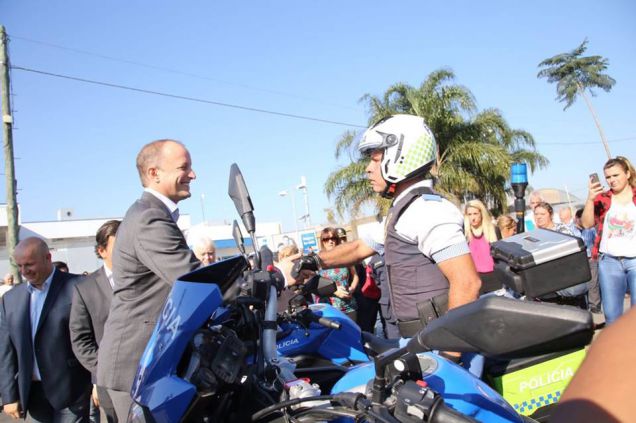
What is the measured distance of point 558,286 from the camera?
5.73 feet

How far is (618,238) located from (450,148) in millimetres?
15994

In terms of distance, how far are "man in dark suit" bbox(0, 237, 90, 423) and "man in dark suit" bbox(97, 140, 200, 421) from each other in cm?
176

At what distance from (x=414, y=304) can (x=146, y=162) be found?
168 centimetres

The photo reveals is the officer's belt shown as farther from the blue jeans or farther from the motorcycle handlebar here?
the blue jeans

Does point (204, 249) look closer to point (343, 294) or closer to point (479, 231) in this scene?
point (343, 294)

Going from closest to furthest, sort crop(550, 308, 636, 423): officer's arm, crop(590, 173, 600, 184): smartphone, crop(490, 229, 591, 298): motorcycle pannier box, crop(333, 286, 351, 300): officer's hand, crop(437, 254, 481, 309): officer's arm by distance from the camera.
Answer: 1. crop(550, 308, 636, 423): officer's arm
2. crop(490, 229, 591, 298): motorcycle pannier box
3. crop(437, 254, 481, 309): officer's arm
4. crop(590, 173, 600, 184): smartphone
5. crop(333, 286, 351, 300): officer's hand

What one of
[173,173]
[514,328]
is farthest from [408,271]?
[514,328]

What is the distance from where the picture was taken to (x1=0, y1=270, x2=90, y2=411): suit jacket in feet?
12.7

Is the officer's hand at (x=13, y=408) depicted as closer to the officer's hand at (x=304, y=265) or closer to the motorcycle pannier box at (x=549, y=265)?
the officer's hand at (x=304, y=265)

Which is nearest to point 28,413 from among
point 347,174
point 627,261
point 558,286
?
point 558,286

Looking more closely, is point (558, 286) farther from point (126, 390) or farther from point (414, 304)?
point (126, 390)

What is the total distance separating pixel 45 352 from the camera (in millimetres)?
3881

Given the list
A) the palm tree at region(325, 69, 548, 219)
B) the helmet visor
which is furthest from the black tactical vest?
the palm tree at region(325, 69, 548, 219)

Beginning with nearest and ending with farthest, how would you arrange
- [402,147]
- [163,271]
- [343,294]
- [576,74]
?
[163,271]
[402,147]
[343,294]
[576,74]
